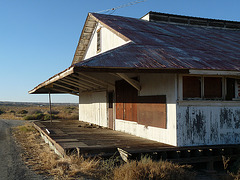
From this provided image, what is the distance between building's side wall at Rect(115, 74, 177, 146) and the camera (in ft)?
29.5

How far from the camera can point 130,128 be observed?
12.3 metres

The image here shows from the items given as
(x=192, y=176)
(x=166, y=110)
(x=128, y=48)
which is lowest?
(x=192, y=176)

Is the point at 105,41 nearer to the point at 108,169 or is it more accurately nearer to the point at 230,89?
the point at 230,89

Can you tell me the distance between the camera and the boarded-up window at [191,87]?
356 inches

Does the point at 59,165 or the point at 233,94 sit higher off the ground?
the point at 233,94

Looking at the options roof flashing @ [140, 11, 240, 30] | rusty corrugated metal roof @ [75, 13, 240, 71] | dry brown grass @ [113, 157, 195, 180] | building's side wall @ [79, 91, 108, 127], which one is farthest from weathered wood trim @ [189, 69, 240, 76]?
roof flashing @ [140, 11, 240, 30]

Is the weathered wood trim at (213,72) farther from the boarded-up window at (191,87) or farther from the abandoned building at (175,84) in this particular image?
the boarded-up window at (191,87)

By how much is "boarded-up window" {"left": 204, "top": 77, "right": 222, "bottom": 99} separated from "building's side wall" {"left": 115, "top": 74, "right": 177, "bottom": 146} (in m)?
1.20

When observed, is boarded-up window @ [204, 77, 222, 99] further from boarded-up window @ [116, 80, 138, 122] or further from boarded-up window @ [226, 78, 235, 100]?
boarded-up window @ [116, 80, 138, 122]

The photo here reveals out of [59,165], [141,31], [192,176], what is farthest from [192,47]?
[59,165]

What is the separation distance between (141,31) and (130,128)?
15.1 ft

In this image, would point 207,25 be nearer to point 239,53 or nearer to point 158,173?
point 239,53

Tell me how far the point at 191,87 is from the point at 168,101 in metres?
0.86

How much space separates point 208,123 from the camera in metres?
9.16
